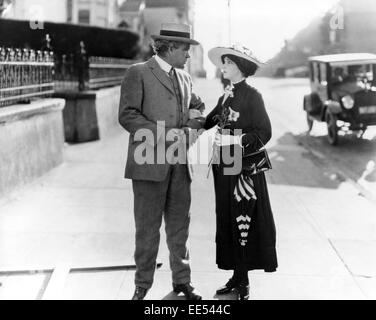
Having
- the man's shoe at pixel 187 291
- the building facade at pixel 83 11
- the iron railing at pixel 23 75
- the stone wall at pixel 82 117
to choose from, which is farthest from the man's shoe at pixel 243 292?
the building facade at pixel 83 11

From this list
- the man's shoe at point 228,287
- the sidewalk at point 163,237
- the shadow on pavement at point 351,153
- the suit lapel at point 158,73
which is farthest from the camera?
the shadow on pavement at point 351,153

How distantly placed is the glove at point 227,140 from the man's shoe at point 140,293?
1.19m

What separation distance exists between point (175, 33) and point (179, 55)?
15 cm

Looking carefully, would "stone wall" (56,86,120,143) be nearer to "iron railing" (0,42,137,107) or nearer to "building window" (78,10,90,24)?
"iron railing" (0,42,137,107)

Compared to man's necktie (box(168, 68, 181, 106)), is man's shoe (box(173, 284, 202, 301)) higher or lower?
lower

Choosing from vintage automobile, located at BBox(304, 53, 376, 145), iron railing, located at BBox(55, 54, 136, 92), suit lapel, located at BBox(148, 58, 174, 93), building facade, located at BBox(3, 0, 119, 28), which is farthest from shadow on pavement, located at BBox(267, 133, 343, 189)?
building facade, located at BBox(3, 0, 119, 28)

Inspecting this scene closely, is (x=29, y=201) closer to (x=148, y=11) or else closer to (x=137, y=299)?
(x=137, y=299)

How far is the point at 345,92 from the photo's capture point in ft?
40.7

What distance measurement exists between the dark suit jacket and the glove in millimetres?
348

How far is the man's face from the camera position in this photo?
3867 mm

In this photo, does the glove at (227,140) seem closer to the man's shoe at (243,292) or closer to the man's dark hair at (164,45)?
the man's dark hair at (164,45)

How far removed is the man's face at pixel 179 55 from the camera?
3.87 meters

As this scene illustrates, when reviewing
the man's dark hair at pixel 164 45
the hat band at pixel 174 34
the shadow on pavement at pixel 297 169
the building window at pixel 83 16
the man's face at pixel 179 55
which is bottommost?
the shadow on pavement at pixel 297 169
